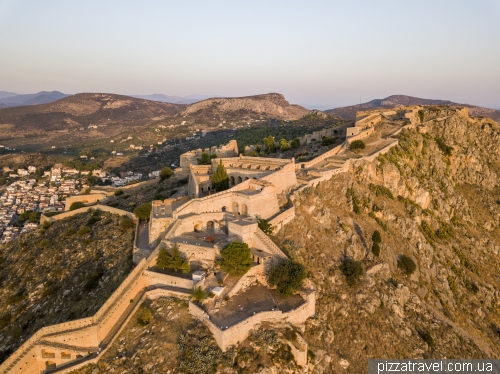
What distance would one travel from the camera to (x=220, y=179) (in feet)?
103

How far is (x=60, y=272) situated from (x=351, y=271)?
23.8m

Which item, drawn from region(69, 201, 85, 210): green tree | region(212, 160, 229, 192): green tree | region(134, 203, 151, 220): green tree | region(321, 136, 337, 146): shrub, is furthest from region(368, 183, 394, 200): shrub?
region(69, 201, 85, 210): green tree

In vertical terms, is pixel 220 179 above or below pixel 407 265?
above

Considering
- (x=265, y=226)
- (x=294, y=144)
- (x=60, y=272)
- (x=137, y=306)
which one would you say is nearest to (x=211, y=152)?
(x=294, y=144)

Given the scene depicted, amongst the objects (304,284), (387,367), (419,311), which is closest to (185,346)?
(304,284)

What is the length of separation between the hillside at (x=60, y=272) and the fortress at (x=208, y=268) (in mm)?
2453

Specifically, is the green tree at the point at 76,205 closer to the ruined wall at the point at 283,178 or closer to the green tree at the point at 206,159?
the green tree at the point at 206,159

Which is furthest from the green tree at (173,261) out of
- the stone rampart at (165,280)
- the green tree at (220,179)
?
the green tree at (220,179)

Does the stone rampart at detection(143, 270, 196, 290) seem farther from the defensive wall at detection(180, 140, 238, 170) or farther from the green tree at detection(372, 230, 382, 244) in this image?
the defensive wall at detection(180, 140, 238, 170)

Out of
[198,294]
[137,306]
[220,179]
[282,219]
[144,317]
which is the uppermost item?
[220,179]

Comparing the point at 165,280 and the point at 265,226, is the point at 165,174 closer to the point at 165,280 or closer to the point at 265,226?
the point at 265,226

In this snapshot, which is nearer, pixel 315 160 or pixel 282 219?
pixel 282 219

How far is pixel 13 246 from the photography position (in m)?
35.1

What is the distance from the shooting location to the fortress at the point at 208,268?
680 inches
